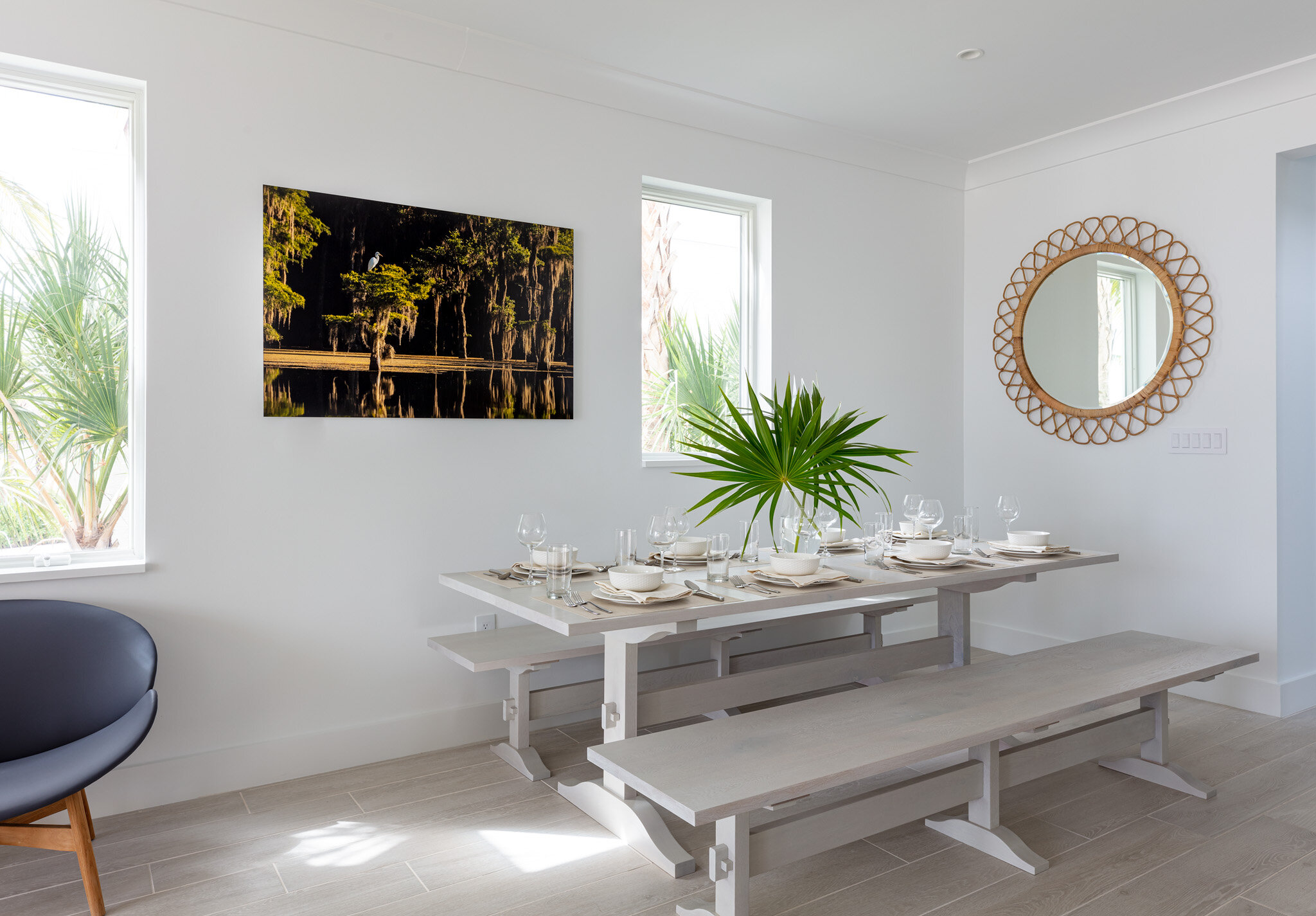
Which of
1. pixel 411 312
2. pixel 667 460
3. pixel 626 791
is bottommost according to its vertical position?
pixel 626 791

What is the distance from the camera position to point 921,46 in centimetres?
316

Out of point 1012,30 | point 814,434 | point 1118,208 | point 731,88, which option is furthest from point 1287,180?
point 814,434

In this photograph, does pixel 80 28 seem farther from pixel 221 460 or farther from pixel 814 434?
pixel 814 434

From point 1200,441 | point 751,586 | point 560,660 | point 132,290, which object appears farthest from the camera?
point 1200,441

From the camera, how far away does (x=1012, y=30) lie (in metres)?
3.03

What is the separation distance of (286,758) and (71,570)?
2.88 feet

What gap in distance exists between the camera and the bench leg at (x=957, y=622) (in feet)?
10.5

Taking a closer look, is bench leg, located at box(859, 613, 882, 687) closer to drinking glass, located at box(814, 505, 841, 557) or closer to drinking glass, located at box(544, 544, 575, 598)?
drinking glass, located at box(814, 505, 841, 557)

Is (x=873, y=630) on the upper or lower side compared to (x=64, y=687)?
lower

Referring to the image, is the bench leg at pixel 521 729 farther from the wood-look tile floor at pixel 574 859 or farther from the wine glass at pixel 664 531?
the wine glass at pixel 664 531

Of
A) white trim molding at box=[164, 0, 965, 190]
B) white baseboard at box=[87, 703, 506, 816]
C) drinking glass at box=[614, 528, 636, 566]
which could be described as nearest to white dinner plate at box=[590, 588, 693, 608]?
drinking glass at box=[614, 528, 636, 566]

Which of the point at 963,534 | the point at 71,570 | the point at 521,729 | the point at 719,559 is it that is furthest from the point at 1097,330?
the point at 71,570

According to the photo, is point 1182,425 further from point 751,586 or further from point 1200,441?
point 751,586

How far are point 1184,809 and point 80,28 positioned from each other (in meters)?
3.99
